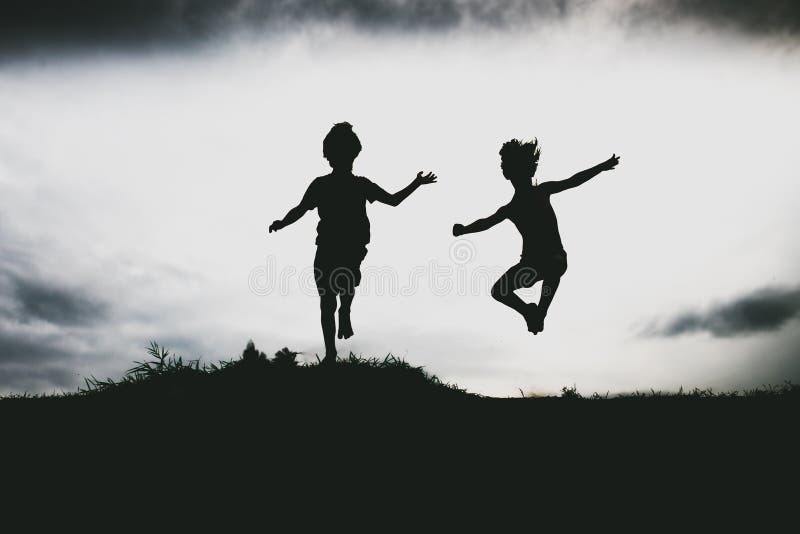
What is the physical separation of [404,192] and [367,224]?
2.12ft

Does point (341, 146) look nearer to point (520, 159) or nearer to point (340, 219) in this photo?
point (340, 219)

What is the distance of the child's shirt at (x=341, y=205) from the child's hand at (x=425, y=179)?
0.55 m

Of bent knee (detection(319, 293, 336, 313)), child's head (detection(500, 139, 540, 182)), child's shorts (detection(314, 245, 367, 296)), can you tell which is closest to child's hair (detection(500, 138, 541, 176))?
child's head (detection(500, 139, 540, 182))

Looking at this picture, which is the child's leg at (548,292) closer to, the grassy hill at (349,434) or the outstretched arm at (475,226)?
the outstretched arm at (475,226)

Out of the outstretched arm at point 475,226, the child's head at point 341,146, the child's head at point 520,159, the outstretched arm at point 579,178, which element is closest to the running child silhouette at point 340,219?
the child's head at point 341,146

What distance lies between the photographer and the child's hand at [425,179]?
7.61 meters

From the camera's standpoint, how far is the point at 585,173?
7.45 meters

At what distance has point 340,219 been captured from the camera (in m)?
7.52

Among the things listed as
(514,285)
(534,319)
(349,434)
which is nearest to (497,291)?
(514,285)

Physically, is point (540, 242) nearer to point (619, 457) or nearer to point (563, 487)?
point (619, 457)

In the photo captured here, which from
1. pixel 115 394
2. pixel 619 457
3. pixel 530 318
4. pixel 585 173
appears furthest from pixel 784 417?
pixel 115 394

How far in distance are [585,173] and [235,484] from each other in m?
5.45

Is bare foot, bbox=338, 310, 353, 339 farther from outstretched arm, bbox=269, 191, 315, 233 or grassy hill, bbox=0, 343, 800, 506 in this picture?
outstretched arm, bbox=269, 191, 315, 233

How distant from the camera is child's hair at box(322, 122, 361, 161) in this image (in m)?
7.61
